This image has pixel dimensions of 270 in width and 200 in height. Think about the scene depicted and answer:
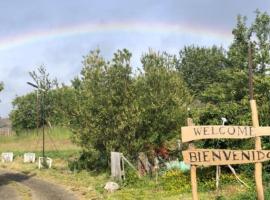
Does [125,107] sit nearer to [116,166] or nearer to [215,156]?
[116,166]

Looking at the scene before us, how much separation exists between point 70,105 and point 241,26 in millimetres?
27526

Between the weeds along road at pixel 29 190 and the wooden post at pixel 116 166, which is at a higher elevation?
the wooden post at pixel 116 166

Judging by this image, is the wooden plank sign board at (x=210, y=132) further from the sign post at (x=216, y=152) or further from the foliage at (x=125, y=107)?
the foliage at (x=125, y=107)

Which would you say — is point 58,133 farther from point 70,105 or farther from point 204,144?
point 204,144

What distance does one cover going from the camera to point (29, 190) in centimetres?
2375

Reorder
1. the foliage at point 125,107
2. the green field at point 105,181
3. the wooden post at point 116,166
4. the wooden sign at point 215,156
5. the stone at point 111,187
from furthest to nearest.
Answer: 1. the foliage at point 125,107
2. the wooden post at point 116,166
3. the stone at point 111,187
4. the green field at point 105,181
5. the wooden sign at point 215,156

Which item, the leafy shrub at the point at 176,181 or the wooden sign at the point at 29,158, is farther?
the wooden sign at the point at 29,158

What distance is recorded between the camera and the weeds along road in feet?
70.0

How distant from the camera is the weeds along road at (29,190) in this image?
21.3m

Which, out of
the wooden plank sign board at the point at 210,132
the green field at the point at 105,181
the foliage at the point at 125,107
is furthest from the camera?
the foliage at the point at 125,107

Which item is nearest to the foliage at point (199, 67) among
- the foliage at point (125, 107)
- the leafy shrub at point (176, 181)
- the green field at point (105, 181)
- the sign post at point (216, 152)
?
the green field at point (105, 181)

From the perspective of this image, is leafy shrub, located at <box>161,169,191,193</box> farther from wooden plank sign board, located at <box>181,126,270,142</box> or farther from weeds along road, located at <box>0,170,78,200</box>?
wooden plank sign board, located at <box>181,126,270,142</box>

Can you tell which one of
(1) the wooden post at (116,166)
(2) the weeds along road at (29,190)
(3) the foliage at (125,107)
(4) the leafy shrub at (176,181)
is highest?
(3) the foliage at (125,107)

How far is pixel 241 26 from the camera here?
50844mm
